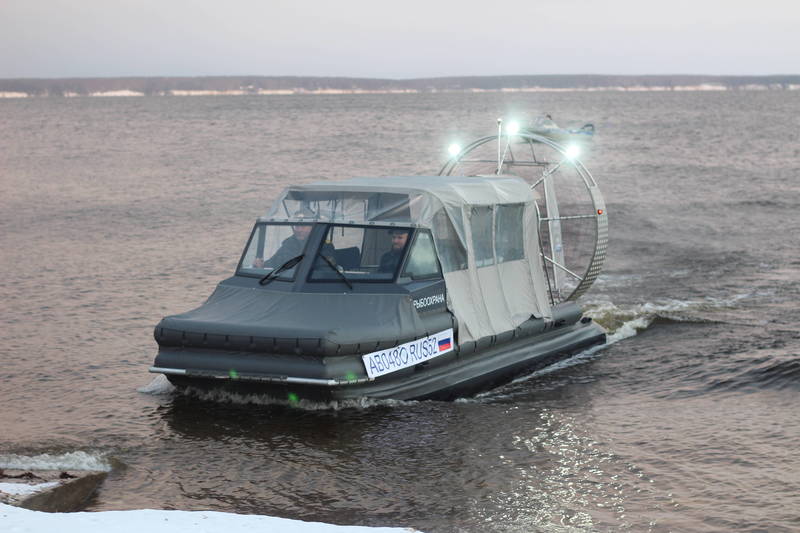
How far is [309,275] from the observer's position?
1271 cm

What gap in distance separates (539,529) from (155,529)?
3.38 m

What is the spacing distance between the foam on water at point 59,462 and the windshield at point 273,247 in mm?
3530

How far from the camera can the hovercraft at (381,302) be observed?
37.8ft

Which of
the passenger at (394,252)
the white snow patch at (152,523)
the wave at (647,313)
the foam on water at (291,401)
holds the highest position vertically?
the passenger at (394,252)

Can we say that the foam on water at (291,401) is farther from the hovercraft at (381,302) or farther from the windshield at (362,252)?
the windshield at (362,252)

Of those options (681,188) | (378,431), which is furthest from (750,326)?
(681,188)

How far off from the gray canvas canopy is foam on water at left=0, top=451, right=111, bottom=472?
434 centimetres

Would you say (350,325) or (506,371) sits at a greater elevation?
(350,325)

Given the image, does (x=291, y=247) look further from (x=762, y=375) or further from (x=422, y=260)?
(x=762, y=375)

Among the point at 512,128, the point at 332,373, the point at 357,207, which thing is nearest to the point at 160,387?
the point at 332,373

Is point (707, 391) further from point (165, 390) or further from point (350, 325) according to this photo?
point (165, 390)

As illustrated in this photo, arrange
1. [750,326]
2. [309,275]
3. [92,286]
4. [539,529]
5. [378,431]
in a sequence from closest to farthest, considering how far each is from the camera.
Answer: [539,529] → [378,431] → [309,275] → [750,326] → [92,286]

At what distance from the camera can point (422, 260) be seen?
12.9 m

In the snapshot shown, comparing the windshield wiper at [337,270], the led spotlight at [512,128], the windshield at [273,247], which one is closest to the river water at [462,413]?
the windshield wiper at [337,270]
